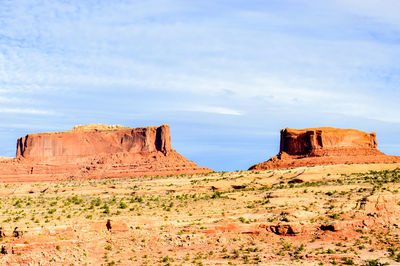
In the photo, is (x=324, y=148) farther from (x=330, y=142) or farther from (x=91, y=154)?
(x=91, y=154)

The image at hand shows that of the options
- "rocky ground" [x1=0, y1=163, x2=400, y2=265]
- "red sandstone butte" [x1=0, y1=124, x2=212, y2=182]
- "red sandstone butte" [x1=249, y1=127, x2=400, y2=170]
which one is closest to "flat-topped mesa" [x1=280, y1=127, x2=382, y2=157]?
"red sandstone butte" [x1=249, y1=127, x2=400, y2=170]

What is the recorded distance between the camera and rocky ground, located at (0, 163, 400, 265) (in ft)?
83.8

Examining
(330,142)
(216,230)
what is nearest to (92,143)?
(330,142)

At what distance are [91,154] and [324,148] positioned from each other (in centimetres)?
5434

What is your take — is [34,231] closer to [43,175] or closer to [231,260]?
[231,260]

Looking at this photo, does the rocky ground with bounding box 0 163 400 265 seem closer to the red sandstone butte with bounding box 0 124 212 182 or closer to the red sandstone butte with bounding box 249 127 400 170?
the red sandstone butte with bounding box 249 127 400 170

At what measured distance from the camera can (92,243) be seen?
26.2 meters

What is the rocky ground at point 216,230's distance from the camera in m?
25.5

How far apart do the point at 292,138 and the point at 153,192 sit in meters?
39.3

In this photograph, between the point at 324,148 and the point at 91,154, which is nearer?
the point at 324,148

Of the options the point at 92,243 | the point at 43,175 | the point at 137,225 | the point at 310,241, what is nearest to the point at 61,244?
the point at 92,243

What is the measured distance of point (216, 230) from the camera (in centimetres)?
2870

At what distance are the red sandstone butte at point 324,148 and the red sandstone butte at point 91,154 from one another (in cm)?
2109

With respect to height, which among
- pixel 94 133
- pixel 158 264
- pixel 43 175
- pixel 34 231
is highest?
pixel 94 133
